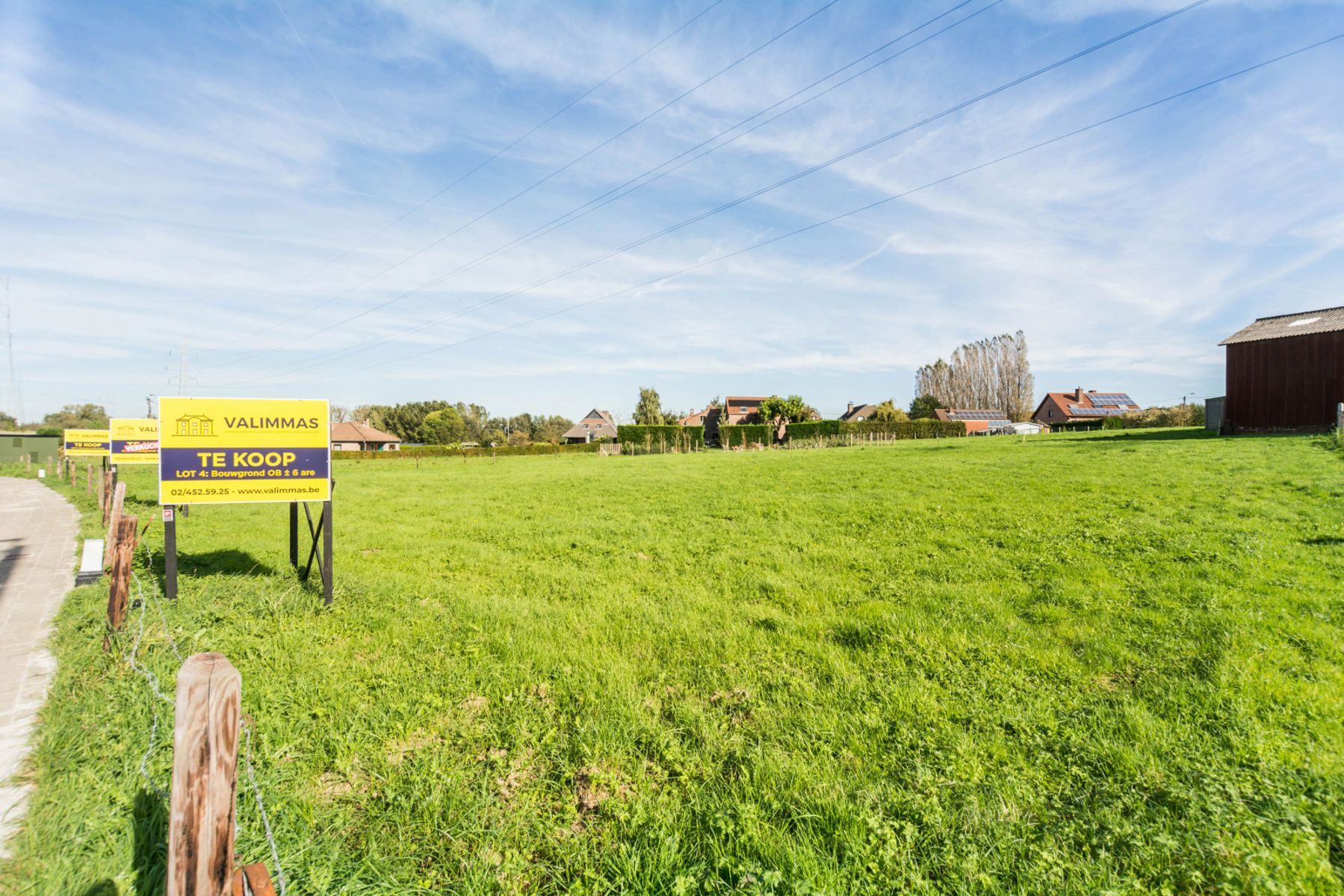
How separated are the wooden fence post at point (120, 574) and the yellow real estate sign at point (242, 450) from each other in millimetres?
730

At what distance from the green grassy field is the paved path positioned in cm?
18

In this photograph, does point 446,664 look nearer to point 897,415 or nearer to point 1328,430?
point 1328,430

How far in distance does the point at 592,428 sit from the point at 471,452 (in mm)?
40177

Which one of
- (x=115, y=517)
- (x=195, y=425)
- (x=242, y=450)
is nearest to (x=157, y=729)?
(x=115, y=517)

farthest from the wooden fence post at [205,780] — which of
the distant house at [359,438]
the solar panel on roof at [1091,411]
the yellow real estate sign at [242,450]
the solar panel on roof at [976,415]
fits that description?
the solar panel on roof at [1091,411]

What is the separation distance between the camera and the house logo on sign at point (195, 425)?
7.23 metres

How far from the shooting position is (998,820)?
3330mm

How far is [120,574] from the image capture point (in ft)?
20.2

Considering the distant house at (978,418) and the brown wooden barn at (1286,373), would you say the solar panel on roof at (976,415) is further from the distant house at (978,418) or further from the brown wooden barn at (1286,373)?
the brown wooden barn at (1286,373)

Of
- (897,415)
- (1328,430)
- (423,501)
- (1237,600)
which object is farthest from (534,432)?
(1237,600)

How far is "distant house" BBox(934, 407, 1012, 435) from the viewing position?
7912 cm

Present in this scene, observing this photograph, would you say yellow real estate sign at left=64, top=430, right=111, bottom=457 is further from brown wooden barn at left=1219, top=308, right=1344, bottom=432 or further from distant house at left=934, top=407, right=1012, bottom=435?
distant house at left=934, top=407, right=1012, bottom=435

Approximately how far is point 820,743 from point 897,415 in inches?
2153

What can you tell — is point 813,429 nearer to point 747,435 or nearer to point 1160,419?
point 747,435
